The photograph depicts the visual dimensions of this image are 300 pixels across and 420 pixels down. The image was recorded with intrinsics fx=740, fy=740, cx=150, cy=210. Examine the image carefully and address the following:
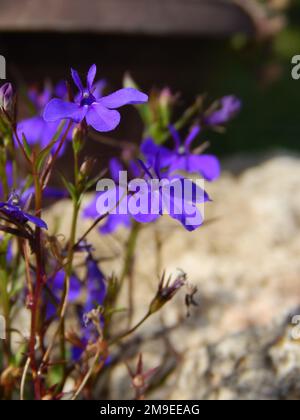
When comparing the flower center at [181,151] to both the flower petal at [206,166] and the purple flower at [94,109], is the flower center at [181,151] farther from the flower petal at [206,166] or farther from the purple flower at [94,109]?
the purple flower at [94,109]

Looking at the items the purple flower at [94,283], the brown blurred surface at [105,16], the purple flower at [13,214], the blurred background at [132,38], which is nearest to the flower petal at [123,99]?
the purple flower at [13,214]

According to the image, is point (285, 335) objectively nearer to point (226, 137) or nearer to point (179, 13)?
point (179, 13)

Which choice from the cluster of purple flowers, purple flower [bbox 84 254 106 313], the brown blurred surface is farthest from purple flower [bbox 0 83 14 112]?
the brown blurred surface

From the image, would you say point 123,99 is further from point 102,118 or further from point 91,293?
point 91,293

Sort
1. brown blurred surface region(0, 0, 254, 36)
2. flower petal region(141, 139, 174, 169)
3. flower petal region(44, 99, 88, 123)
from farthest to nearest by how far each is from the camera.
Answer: brown blurred surface region(0, 0, 254, 36)
flower petal region(141, 139, 174, 169)
flower petal region(44, 99, 88, 123)

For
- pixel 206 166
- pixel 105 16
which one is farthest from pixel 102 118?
pixel 105 16

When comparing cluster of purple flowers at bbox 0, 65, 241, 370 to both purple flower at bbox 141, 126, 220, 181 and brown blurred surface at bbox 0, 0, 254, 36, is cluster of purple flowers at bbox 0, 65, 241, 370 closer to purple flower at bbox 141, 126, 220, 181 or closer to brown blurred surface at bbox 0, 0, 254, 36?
purple flower at bbox 141, 126, 220, 181
